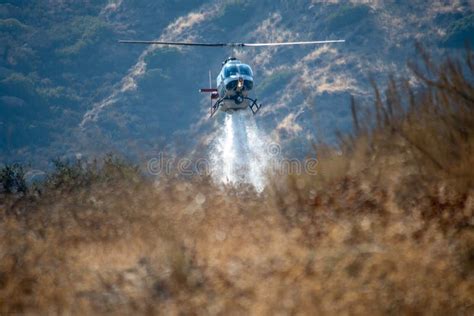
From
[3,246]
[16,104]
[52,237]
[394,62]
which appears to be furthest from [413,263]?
[16,104]

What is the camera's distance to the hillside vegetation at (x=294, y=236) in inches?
252

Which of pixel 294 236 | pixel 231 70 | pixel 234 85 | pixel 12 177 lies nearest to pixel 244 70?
pixel 231 70

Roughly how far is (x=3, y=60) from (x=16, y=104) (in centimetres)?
1765

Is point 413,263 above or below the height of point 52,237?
below

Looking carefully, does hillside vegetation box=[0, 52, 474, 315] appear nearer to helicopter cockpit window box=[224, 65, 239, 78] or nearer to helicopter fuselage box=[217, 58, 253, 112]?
helicopter fuselage box=[217, 58, 253, 112]

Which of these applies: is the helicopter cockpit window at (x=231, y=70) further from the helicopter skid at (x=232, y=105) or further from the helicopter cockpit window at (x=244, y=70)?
the helicopter skid at (x=232, y=105)

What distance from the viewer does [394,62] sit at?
102938 mm

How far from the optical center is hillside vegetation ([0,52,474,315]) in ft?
21.0

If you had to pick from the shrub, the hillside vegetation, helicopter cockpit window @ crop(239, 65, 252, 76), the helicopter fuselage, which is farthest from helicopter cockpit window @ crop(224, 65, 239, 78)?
the hillside vegetation

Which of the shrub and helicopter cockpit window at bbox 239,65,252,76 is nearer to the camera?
the shrub

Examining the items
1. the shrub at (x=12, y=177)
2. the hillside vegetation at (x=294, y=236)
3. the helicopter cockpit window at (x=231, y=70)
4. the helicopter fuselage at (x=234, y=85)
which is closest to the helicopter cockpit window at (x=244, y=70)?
the helicopter fuselage at (x=234, y=85)

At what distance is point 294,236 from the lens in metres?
7.22

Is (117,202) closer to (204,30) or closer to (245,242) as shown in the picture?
(245,242)

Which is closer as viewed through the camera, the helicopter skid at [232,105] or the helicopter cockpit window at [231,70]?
the helicopter cockpit window at [231,70]
